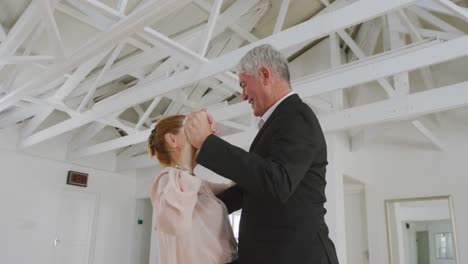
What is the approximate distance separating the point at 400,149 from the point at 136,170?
5.02 meters

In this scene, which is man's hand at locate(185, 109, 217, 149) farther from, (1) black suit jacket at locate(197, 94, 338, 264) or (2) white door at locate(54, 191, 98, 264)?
(2) white door at locate(54, 191, 98, 264)

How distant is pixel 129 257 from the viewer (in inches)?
305

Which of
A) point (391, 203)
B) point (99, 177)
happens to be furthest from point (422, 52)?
point (99, 177)

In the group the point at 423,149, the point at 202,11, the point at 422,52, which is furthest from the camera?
the point at 423,149

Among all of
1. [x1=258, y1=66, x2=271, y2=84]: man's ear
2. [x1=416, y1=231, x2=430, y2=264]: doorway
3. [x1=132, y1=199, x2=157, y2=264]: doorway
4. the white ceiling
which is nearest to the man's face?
[x1=258, y1=66, x2=271, y2=84]: man's ear

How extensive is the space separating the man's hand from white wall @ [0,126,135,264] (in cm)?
617

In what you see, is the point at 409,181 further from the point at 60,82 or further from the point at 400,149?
the point at 60,82

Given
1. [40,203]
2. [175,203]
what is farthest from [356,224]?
[175,203]

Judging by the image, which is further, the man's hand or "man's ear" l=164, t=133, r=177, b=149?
"man's ear" l=164, t=133, r=177, b=149

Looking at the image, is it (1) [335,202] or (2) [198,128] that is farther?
(1) [335,202]

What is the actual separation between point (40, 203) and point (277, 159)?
6.59m

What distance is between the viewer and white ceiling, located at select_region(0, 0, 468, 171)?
3182mm

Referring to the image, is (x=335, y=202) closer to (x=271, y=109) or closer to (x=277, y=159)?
(x=271, y=109)

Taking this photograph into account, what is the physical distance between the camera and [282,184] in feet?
2.99
